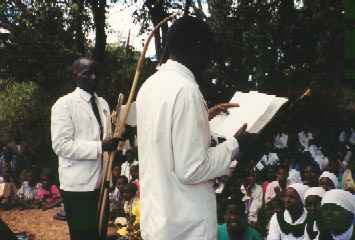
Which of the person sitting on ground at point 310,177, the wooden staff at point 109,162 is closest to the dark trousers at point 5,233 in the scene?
the wooden staff at point 109,162

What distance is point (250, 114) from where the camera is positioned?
8.09 ft

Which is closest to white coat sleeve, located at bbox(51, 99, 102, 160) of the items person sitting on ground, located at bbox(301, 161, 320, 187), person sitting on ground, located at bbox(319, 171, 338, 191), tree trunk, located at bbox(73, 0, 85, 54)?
person sitting on ground, located at bbox(319, 171, 338, 191)

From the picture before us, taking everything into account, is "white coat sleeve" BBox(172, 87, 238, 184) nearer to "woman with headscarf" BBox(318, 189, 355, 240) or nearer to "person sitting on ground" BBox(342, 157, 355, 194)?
"woman with headscarf" BBox(318, 189, 355, 240)

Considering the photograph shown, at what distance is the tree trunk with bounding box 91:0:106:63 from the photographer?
13.0 metres

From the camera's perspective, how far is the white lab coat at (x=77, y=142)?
3.54 m

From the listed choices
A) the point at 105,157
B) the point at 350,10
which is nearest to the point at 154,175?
the point at 105,157

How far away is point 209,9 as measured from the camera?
11.7m

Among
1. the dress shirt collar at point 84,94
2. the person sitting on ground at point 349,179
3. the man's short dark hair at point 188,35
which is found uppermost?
the man's short dark hair at point 188,35

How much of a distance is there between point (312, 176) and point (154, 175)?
523 cm

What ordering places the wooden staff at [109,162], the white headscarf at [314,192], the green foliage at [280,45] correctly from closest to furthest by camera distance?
the wooden staff at [109,162]
the white headscarf at [314,192]
the green foliage at [280,45]

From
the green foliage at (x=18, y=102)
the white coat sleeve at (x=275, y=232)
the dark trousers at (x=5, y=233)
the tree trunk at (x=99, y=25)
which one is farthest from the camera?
the green foliage at (x=18, y=102)

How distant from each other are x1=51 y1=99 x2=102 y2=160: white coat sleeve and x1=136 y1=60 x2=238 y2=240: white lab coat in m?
1.20

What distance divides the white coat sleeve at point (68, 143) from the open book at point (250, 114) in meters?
1.09

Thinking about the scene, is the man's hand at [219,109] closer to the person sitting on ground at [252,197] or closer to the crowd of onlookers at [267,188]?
the crowd of onlookers at [267,188]
